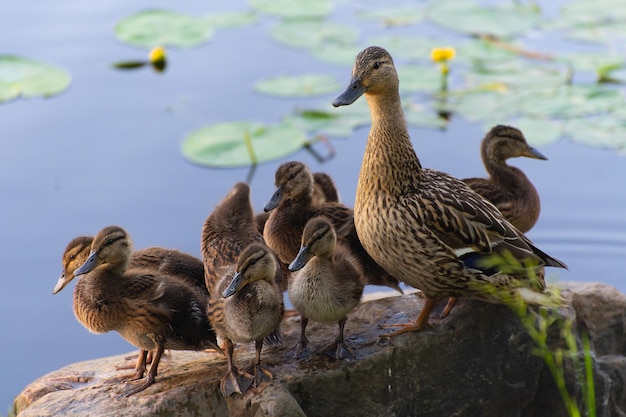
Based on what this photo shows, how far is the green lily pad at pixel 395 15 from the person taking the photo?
409 inches

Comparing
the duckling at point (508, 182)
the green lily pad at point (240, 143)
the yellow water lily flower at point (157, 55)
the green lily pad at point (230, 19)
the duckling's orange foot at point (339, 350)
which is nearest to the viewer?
the duckling's orange foot at point (339, 350)

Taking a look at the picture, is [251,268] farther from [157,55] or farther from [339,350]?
[157,55]

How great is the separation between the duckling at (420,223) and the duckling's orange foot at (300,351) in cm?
50

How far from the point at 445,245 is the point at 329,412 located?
1.00 meters

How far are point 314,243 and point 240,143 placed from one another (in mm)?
3198

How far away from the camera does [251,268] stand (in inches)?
199

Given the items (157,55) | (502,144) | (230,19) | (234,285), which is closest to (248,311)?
(234,285)

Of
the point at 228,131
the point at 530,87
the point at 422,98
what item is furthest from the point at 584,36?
the point at 228,131

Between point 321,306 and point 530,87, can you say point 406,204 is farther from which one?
point 530,87

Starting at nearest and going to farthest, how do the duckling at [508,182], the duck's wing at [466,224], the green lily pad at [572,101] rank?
1. the duck's wing at [466,224]
2. the duckling at [508,182]
3. the green lily pad at [572,101]

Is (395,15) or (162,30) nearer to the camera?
(162,30)

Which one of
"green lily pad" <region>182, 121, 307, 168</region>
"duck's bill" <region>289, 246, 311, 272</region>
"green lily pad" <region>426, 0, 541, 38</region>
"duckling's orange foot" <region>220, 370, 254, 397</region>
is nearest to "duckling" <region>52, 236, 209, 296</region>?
"duck's bill" <region>289, 246, 311, 272</region>

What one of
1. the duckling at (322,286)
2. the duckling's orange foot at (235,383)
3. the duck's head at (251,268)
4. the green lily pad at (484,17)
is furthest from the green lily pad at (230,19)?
the duckling's orange foot at (235,383)

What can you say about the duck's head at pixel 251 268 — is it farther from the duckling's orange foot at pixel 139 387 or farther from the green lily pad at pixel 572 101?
the green lily pad at pixel 572 101
